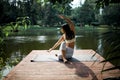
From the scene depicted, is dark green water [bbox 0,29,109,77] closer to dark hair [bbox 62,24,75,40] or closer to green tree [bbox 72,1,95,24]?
dark hair [bbox 62,24,75,40]

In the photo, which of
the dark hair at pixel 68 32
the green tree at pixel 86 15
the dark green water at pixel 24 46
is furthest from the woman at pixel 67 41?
the green tree at pixel 86 15

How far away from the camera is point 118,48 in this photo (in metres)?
0.67

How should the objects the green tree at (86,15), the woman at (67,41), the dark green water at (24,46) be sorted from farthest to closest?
the green tree at (86,15) → the dark green water at (24,46) → the woman at (67,41)

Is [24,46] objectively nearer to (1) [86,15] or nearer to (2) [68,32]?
(2) [68,32]

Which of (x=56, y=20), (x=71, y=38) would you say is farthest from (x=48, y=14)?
(x=71, y=38)

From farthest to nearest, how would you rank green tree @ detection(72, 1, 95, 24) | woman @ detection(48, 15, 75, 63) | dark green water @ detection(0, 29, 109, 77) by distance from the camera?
green tree @ detection(72, 1, 95, 24), dark green water @ detection(0, 29, 109, 77), woman @ detection(48, 15, 75, 63)

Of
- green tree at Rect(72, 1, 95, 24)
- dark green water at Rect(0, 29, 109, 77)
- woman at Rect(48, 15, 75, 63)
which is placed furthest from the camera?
green tree at Rect(72, 1, 95, 24)

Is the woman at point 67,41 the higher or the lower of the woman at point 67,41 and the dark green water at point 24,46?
the higher

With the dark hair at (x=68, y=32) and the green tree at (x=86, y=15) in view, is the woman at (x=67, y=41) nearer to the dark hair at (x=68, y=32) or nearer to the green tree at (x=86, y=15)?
the dark hair at (x=68, y=32)

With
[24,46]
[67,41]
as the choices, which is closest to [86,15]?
[24,46]

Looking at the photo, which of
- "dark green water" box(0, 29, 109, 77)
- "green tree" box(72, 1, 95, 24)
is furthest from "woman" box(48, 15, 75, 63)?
"green tree" box(72, 1, 95, 24)

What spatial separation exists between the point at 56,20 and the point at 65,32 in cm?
4295

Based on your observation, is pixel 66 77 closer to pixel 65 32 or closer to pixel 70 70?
pixel 70 70

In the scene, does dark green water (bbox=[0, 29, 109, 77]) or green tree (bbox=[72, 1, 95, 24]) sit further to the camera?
green tree (bbox=[72, 1, 95, 24])
